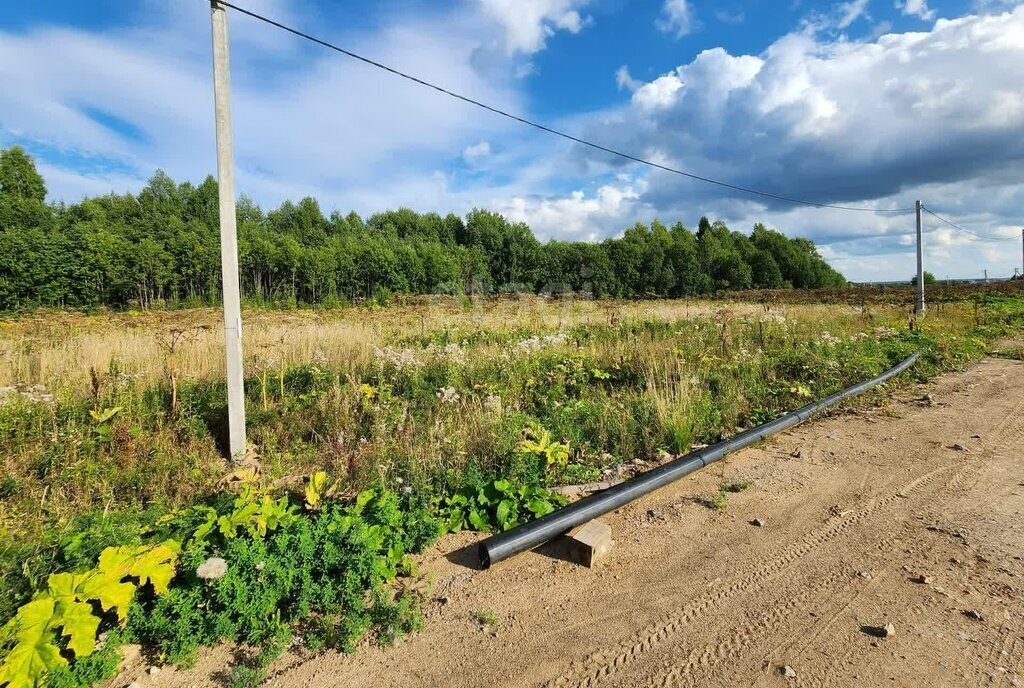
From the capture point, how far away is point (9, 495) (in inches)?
137

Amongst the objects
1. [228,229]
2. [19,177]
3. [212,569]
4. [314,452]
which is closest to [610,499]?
[212,569]

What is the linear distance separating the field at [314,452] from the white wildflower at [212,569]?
2 cm

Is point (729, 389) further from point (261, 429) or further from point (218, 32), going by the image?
point (218, 32)

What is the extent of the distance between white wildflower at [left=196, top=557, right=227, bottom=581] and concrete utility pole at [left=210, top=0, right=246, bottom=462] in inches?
81.1

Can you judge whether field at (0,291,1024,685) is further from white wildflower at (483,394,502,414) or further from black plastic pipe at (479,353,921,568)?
black plastic pipe at (479,353,921,568)

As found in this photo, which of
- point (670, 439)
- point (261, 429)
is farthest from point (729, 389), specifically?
point (261, 429)

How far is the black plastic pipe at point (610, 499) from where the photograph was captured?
2877 mm

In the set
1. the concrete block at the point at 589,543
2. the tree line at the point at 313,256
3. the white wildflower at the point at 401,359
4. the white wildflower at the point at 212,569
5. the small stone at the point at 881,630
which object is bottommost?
the small stone at the point at 881,630

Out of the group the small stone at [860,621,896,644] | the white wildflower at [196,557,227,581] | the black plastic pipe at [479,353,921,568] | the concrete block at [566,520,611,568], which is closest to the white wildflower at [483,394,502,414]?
the black plastic pipe at [479,353,921,568]

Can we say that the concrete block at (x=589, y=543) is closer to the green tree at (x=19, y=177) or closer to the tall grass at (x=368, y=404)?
the tall grass at (x=368, y=404)

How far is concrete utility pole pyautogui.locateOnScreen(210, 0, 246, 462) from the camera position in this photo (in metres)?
4.19

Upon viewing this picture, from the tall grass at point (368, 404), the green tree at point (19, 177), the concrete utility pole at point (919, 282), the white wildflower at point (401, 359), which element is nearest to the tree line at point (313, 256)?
the green tree at point (19, 177)

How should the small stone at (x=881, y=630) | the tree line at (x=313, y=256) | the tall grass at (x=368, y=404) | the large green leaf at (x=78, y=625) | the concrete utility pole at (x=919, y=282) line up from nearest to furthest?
1. the large green leaf at (x=78, y=625)
2. the small stone at (x=881, y=630)
3. the tall grass at (x=368, y=404)
4. the concrete utility pole at (x=919, y=282)
5. the tree line at (x=313, y=256)

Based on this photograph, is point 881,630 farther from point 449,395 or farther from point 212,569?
point 449,395
